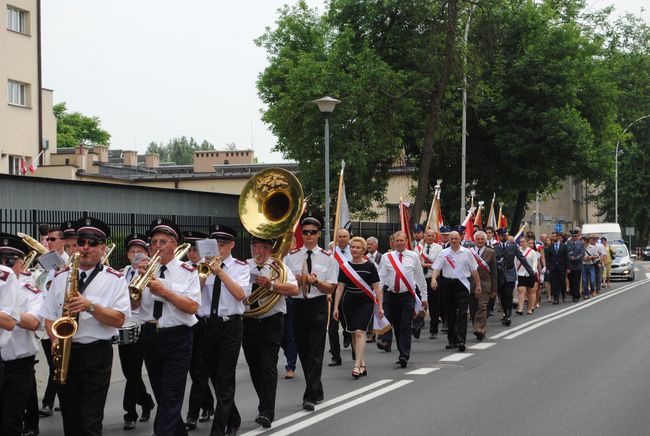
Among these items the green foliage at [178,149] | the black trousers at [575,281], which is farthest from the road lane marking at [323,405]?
the green foliage at [178,149]

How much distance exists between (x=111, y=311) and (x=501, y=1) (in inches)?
972

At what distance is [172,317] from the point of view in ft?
24.6

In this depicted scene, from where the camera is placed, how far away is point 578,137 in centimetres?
3747

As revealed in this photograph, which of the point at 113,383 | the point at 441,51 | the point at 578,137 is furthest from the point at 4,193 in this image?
the point at 578,137

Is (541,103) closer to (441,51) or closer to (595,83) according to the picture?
(595,83)

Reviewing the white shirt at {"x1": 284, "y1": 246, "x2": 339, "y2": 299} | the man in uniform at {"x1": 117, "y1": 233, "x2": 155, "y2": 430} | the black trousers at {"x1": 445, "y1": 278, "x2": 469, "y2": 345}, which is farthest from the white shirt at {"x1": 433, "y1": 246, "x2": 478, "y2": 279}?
the man in uniform at {"x1": 117, "y1": 233, "x2": 155, "y2": 430}

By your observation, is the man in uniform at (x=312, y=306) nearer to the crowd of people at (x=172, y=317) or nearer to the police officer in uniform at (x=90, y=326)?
the crowd of people at (x=172, y=317)

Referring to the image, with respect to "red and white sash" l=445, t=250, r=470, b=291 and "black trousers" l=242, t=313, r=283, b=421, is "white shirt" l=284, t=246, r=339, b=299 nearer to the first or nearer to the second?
"black trousers" l=242, t=313, r=283, b=421

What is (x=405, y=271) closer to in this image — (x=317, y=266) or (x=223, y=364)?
(x=317, y=266)

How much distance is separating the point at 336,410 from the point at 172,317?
9.38 ft

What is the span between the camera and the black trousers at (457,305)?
1502 cm

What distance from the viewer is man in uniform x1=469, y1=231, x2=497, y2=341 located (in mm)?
16531

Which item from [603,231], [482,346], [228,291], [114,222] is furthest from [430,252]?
[603,231]

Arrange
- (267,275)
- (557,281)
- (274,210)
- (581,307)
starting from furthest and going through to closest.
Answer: (557,281) → (581,307) → (274,210) → (267,275)
